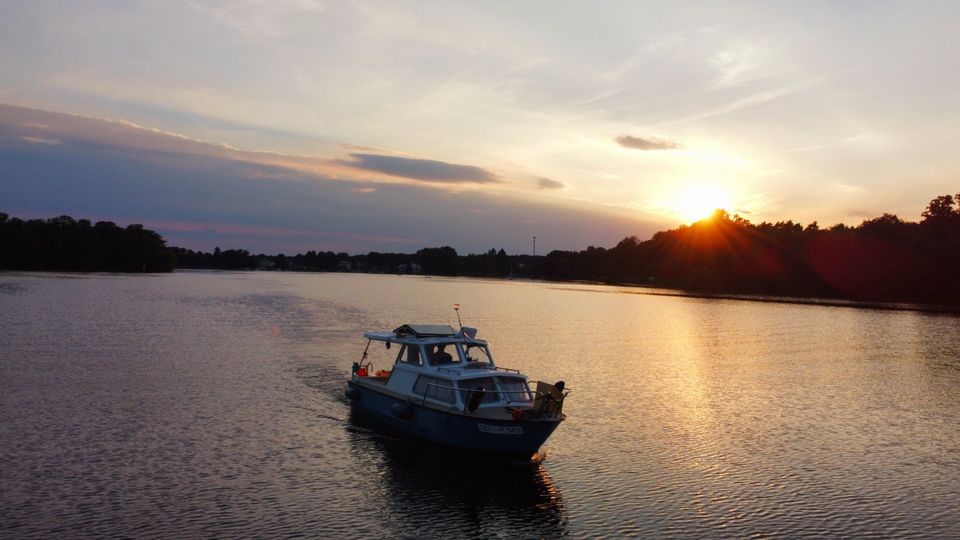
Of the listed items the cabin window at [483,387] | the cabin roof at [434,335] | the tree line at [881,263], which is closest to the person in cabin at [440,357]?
the cabin roof at [434,335]

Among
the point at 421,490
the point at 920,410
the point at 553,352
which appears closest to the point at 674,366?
the point at 553,352

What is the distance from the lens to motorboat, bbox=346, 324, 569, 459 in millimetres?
28375

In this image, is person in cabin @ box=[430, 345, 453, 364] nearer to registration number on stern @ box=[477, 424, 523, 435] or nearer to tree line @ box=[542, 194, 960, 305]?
registration number on stern @ box=[477, 424, 523, 435]

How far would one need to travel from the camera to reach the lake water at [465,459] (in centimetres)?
2362

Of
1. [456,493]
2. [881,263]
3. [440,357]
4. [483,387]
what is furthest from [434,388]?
[881,263]

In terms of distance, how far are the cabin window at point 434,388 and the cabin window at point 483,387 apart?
2.10ft

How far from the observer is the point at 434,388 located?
3186 cm

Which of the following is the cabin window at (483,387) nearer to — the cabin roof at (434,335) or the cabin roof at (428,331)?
the cabin roof at (434,335)

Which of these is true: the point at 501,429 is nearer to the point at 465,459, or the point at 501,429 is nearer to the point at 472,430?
the point at 472,430

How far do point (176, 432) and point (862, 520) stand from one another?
1156 inches

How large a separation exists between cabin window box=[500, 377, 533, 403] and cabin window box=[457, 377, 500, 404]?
0.44 m

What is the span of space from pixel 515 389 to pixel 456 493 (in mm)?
5991

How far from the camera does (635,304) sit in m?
148

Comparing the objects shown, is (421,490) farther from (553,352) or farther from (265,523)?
(553,352)
